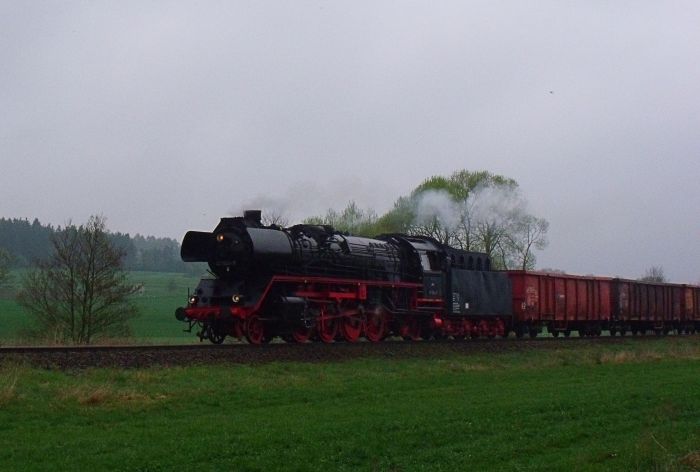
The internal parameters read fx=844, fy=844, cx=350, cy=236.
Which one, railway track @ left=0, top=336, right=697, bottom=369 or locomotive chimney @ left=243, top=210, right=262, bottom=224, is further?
locomotive chimney @ left=243, top=210, right=262, bottom=224

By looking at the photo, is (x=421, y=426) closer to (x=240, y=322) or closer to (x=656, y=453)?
(x=656, y=453)

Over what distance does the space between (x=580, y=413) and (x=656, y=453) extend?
11.4 feet

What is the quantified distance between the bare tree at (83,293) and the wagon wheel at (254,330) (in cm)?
1365

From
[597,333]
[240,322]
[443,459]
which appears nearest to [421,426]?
[443,459]

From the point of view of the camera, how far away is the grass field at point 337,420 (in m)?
11.0

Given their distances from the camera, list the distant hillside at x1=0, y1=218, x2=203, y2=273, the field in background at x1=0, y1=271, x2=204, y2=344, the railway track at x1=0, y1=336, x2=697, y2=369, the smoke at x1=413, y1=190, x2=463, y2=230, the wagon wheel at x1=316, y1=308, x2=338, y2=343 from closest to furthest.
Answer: the railway track at x1=0, y1=336, x2=697, y2=369
the wagon wheel at x1=316, y1=308, x2=338, y2=343
the field in background at x1=0, y1=271, x2=204, y2=344
the smoke at x1=413, y1=190, x2=463, y2=230
the distant hillside at x1=0, y1=218, x2=203, y2=273

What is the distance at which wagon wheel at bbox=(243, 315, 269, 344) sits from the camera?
76.9 feet

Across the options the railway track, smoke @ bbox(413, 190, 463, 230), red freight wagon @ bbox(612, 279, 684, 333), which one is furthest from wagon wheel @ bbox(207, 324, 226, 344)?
red freight wagon @ bbox(612, 279, 684, 333)

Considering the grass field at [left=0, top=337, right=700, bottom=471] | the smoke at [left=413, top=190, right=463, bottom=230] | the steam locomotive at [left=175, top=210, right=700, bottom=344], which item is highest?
Result: the smoke at [left=413, top=190, right=463, bottom=230]

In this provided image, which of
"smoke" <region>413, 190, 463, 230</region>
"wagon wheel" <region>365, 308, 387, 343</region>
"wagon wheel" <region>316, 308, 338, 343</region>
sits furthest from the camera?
"smoke" <region>413, 190, 463, 230</region>

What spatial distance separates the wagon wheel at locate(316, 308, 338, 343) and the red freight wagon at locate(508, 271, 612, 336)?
1271 centimetres

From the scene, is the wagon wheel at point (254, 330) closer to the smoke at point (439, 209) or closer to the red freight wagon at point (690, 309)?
the smoke at point (439, 209)

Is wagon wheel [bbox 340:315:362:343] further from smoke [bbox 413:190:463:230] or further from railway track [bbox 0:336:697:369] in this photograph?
smoke [bbox 413:190:463:230]

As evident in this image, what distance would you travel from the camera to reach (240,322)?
2348 cm
